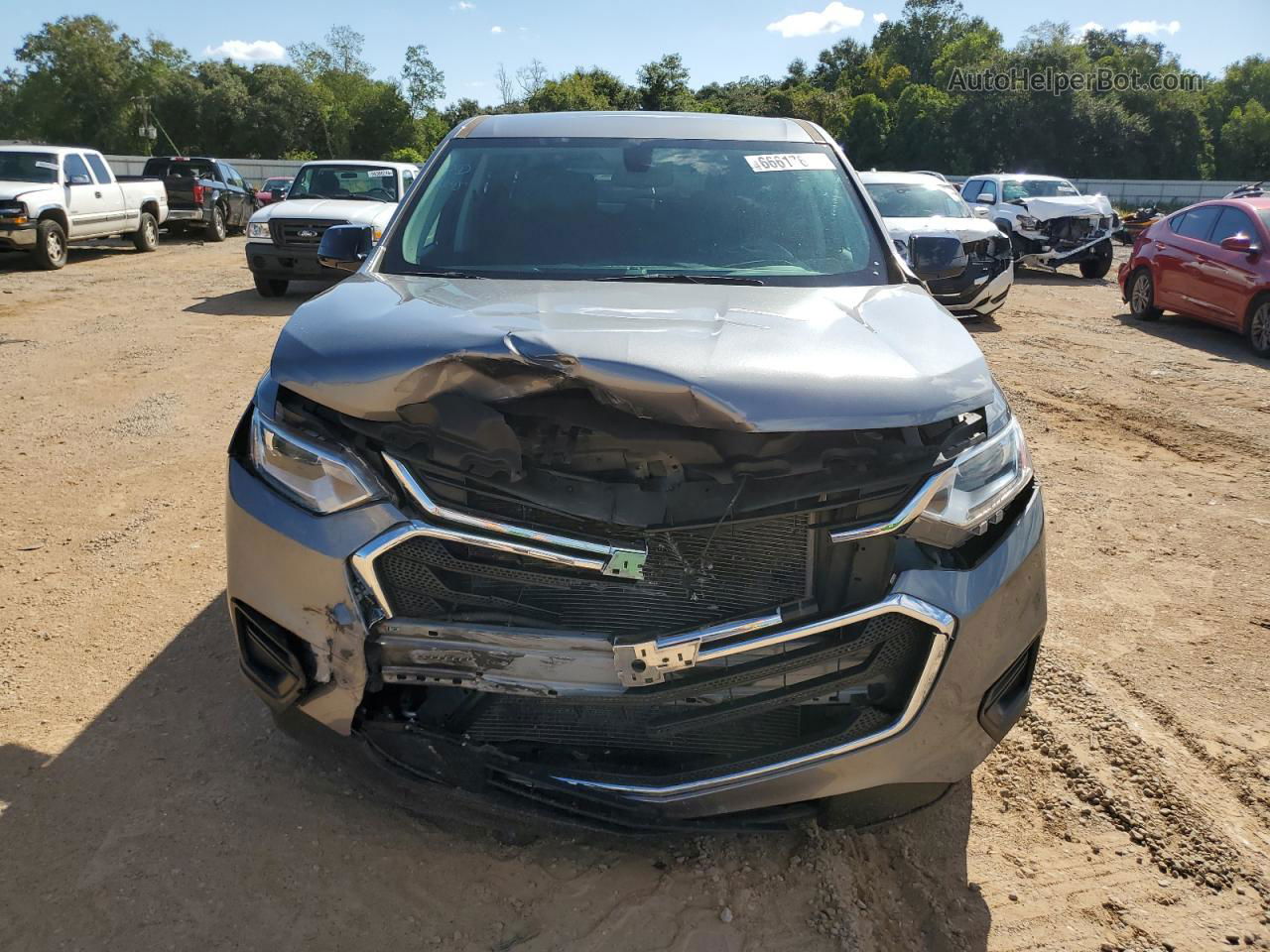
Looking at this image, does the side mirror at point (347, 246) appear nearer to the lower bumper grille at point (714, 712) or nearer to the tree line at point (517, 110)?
the lower bumper grille at point (714, 712)

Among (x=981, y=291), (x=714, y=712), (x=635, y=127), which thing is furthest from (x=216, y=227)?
(x=714, y=712)

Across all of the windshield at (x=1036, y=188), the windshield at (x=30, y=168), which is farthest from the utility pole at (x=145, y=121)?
the windshield at (x=1036, y=188)

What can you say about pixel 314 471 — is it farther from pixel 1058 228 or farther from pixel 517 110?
pixel 517 110

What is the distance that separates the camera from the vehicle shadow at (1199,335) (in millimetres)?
9984

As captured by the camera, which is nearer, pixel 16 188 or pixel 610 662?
pixel 610 662

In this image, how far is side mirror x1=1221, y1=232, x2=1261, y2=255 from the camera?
9984mm

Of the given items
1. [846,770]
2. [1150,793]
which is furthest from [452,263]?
[1150,793]

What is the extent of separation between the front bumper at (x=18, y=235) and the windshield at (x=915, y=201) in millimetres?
11846

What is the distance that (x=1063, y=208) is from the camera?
16.5m

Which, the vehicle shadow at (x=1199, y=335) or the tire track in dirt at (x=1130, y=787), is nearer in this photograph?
the tire track in dirt at (x=1130, y=787)

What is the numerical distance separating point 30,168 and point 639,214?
48.8 feet

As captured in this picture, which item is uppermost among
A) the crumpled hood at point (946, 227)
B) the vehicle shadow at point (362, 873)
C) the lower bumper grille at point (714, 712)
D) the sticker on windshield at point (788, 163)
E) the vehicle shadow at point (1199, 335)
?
the sticker on windshield at point (788, 163)

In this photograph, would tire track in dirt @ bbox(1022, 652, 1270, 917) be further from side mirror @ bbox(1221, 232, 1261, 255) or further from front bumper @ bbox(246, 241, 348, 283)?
front bumper @ bbox(246, 241, 348, 283)

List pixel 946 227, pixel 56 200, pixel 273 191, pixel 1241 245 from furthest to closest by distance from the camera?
1. pixel 273 191
2. pixel 56 200
3. pixel 946 227
4. pixel 1241 245
